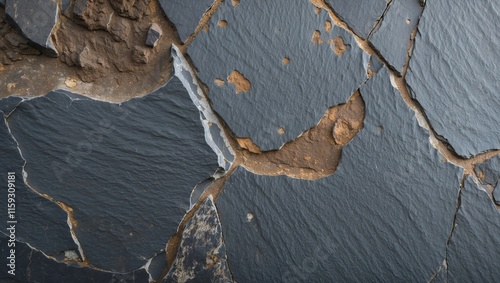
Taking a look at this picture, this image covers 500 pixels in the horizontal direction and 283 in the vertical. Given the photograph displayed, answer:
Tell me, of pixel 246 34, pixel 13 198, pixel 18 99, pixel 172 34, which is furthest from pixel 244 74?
pixel 13 198

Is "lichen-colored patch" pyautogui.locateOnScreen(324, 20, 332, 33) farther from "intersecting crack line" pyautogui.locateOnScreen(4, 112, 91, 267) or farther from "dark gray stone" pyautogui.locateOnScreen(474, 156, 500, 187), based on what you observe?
"intersecting crack line" pyautogui.locateOnScreen(4, 112, 91, 267)

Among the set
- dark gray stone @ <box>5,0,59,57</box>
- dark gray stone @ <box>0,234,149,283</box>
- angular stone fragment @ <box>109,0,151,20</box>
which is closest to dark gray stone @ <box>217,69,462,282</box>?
dark gray stone @ <box>0,234,149,283</box>

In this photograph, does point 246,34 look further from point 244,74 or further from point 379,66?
point 379,66

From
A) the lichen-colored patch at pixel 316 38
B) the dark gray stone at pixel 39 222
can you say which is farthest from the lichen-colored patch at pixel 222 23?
the dark gray stone at pixel 39 222

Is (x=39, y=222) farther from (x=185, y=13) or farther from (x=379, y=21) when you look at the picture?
(x=379, y=21)

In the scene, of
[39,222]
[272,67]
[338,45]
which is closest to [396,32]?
[338,45]

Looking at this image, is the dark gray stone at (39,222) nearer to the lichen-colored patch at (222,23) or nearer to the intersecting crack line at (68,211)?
the intersecting crack line at (68,211)
